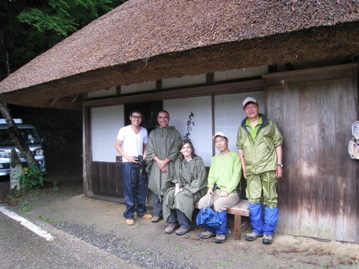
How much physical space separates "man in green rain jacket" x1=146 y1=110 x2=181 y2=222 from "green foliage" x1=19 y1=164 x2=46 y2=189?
407cm

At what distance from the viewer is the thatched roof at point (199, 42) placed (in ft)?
7.80

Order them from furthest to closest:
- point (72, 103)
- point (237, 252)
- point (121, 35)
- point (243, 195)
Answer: point (72, 103), point (121, 35), point (243, 195), point (237, 252)

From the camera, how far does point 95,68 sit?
356 centimetres

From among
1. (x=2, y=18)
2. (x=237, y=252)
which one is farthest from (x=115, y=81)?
(x=2, y=18)

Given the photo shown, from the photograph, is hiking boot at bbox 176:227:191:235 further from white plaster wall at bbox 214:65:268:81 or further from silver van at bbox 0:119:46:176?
silver van at bbox 0:119:46:176

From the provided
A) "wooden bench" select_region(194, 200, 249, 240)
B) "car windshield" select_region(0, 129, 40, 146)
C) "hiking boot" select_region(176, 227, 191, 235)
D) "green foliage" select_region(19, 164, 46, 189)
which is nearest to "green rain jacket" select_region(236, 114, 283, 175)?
"wooden bench" select_region(194, 200, 249, 240)

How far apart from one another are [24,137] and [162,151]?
7.06 meters

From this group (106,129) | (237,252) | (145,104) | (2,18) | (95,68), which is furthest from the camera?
(2,18)

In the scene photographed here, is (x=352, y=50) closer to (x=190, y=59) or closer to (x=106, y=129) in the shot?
(x=190, y=59)

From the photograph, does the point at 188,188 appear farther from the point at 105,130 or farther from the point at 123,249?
the point at 105,130

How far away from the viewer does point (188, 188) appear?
140 inches

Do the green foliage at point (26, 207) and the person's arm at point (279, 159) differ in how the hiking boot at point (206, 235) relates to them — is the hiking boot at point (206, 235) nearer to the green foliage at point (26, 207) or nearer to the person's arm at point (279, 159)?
the person's arm at point (279, 159)

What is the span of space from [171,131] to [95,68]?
1416mm


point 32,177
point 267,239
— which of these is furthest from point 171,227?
point 32,177
